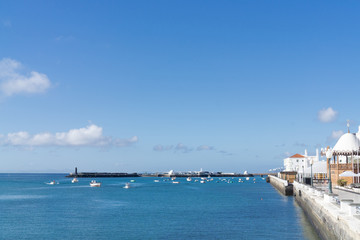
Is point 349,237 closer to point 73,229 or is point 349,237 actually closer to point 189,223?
point 189,223

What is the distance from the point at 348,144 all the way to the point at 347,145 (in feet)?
0.77

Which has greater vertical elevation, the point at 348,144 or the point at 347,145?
the point at 348,144

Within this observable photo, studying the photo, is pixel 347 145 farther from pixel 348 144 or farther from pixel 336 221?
pixel 336 221

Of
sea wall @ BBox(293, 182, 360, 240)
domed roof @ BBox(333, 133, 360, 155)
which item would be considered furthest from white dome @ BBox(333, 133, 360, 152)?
sea wall @ BBox(293, 182, 360, 240)

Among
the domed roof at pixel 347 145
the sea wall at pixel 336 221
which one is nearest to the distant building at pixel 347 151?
the domed roof at pixel 347 145

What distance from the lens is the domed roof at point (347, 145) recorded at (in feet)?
214

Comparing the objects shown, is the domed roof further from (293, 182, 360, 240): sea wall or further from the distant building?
(293, 182, 360, 240): sea wall

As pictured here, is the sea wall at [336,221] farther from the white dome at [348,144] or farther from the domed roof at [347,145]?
the white dome at [348,144]

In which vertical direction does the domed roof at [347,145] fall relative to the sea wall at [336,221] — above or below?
above

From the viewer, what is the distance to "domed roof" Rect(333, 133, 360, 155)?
65250 mm

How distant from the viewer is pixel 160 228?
138 ft

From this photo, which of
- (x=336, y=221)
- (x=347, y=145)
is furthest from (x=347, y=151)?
(x=336, y=221)

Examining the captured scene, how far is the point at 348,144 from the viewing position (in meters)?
65.8

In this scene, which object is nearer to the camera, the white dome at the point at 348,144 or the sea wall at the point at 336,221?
the sea wall at the point at 336,221
